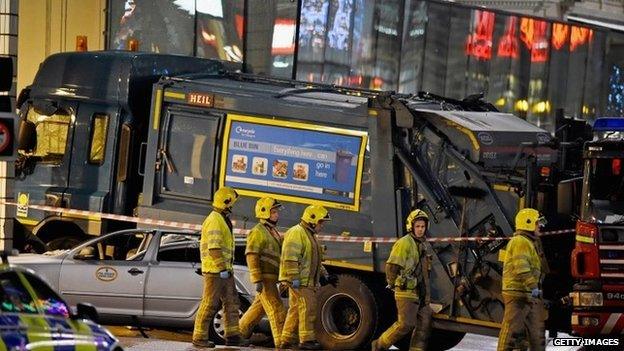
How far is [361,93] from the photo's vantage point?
19.0 metres

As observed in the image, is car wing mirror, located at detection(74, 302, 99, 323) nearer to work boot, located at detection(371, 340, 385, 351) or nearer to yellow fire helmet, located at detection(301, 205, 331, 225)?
yellow fire helmet, located at detection(301, 205, 331, 225)

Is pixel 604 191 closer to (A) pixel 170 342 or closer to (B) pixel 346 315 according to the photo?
(B) pixel 346 315

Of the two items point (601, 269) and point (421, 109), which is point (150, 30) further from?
point (601, 269)

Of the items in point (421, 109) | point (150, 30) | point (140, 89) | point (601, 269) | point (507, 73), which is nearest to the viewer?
point (601, 269)

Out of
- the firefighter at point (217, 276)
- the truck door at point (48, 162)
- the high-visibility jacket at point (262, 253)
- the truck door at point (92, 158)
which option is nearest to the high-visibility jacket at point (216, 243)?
the firefighter at point (217, 276)

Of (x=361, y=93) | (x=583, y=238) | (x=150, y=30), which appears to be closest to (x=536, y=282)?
(x=583, y=238)

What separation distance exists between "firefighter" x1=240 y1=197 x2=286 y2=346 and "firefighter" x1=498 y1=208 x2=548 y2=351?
2353mm

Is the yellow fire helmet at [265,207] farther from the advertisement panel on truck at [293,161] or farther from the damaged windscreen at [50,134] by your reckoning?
the damaged windscreen at [50,134]

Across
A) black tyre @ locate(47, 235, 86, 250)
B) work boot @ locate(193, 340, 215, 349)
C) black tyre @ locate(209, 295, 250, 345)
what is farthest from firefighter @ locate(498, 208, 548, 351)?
black tyre @ locate(47, 235, 86, 250)

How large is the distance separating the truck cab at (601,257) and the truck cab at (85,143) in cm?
644

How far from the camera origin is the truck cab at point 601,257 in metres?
15.8

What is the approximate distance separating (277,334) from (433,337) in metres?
2.39

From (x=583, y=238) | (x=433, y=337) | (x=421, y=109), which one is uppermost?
(x=421, y=109)

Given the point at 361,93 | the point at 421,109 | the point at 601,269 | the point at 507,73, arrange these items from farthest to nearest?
the point at 507,73, the point at 361,93, the point at 421,109, the point at 601,269
